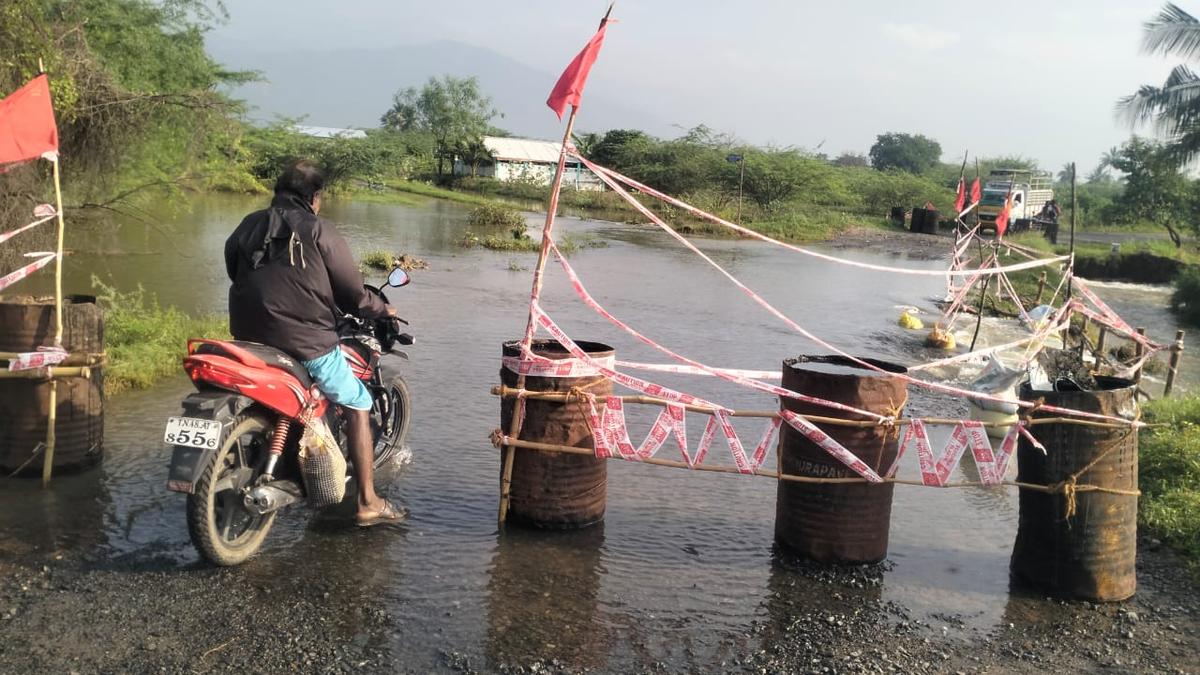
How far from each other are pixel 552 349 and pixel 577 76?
1.61 metres

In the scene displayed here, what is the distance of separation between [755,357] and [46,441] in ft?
25.8

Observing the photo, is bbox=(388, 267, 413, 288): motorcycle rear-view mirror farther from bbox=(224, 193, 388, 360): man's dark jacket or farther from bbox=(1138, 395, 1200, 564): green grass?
bbox=(1138, 395, 1200, 564): green grass

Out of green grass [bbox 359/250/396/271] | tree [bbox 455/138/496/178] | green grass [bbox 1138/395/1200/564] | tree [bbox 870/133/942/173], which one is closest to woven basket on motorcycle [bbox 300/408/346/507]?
green grass [bbox 1138/395/1200/564]

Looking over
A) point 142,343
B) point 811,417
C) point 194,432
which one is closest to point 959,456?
point 811,417

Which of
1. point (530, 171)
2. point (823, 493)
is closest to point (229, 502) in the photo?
point (823, 493)

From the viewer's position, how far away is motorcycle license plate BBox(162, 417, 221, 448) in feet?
13.9

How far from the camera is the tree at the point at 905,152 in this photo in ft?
319

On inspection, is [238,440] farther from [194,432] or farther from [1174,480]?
[1174,480]

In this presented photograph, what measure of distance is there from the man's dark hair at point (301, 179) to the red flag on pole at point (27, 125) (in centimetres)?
168

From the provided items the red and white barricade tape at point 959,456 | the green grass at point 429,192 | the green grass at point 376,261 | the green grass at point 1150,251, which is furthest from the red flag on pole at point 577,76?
the green grass at point 429,192

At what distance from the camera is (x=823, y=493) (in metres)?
5.02

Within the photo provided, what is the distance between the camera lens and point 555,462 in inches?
206

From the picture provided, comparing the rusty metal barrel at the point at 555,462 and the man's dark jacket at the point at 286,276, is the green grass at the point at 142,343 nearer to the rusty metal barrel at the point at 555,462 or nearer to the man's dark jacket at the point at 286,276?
the man's dark jacket at the point at 286,276

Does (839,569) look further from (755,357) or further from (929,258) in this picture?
(929,258)
